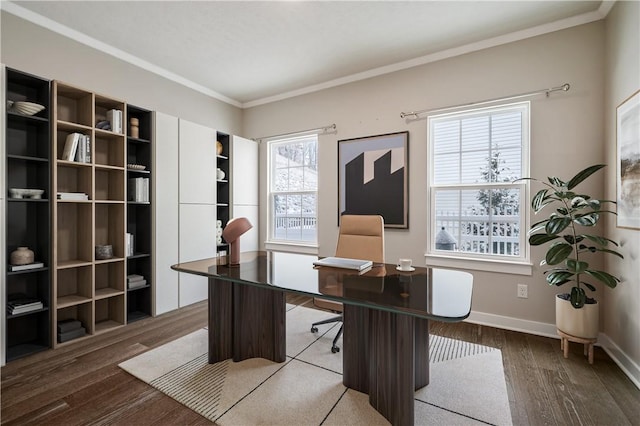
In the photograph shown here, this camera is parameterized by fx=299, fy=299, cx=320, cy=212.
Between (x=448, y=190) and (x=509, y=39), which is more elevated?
(x=509, y=39)

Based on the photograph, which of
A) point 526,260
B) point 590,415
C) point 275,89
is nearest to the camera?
point 590,415

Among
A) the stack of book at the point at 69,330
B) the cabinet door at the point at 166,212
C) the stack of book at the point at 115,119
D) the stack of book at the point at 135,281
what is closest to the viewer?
the stack of book at the point at 69,330

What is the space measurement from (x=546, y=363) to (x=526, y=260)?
922 millimetres

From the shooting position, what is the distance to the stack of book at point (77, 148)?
256 cm

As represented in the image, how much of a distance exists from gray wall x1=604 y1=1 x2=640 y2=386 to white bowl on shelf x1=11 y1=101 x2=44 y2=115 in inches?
172

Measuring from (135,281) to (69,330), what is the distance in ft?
2.08

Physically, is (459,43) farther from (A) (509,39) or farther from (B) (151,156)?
(B) (151,156)

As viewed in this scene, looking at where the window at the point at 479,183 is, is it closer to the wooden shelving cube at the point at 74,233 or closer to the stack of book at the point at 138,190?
the stack of book at the point at 138,190

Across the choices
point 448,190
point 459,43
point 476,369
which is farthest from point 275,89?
point 476,369

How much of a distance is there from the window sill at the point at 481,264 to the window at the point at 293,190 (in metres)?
1.54

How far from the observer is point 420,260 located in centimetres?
324

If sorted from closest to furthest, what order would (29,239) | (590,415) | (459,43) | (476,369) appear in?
(590,415)
(476,369)
(29,239)
(459,43)

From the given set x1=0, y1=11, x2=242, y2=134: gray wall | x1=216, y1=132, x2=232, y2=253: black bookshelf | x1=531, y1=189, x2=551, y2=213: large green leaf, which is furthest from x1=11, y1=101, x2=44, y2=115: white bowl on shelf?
x1=531, y1=189, x2=551, y2=213: large green leaf

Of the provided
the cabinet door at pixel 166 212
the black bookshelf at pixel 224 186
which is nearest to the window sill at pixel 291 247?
the black bookshelf at pixel 224 186
